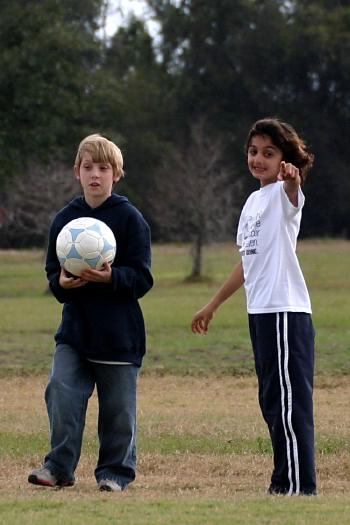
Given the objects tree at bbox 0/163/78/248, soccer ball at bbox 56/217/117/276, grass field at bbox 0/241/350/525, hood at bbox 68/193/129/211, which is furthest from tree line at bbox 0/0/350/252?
soccer ball at bbox 56/217/117/276

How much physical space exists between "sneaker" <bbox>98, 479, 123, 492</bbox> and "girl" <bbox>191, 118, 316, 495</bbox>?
3.04 feet

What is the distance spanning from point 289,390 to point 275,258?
0.75 m

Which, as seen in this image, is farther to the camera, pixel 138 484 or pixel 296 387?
pixel 138 484

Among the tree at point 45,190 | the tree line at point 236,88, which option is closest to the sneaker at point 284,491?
the tree at point 45,190

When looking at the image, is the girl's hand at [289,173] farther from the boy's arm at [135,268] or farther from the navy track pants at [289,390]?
the boy's arm at [135,268]

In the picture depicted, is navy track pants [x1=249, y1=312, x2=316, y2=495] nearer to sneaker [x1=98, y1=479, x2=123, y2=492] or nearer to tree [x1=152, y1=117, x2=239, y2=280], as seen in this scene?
sneaker [x1=98, y1=479, x2=123, y2=492]

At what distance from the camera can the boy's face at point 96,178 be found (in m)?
7.78

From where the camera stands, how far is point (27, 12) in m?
39.7

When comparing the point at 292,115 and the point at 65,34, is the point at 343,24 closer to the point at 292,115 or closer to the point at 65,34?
the point at 292,115

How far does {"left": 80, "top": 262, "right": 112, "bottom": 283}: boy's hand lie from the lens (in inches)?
295

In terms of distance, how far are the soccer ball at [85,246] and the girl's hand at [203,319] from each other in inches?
26.6

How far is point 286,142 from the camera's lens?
748 centimetres

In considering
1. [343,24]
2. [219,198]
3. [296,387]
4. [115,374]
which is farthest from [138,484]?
[343,24]

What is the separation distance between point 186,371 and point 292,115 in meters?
52.3
